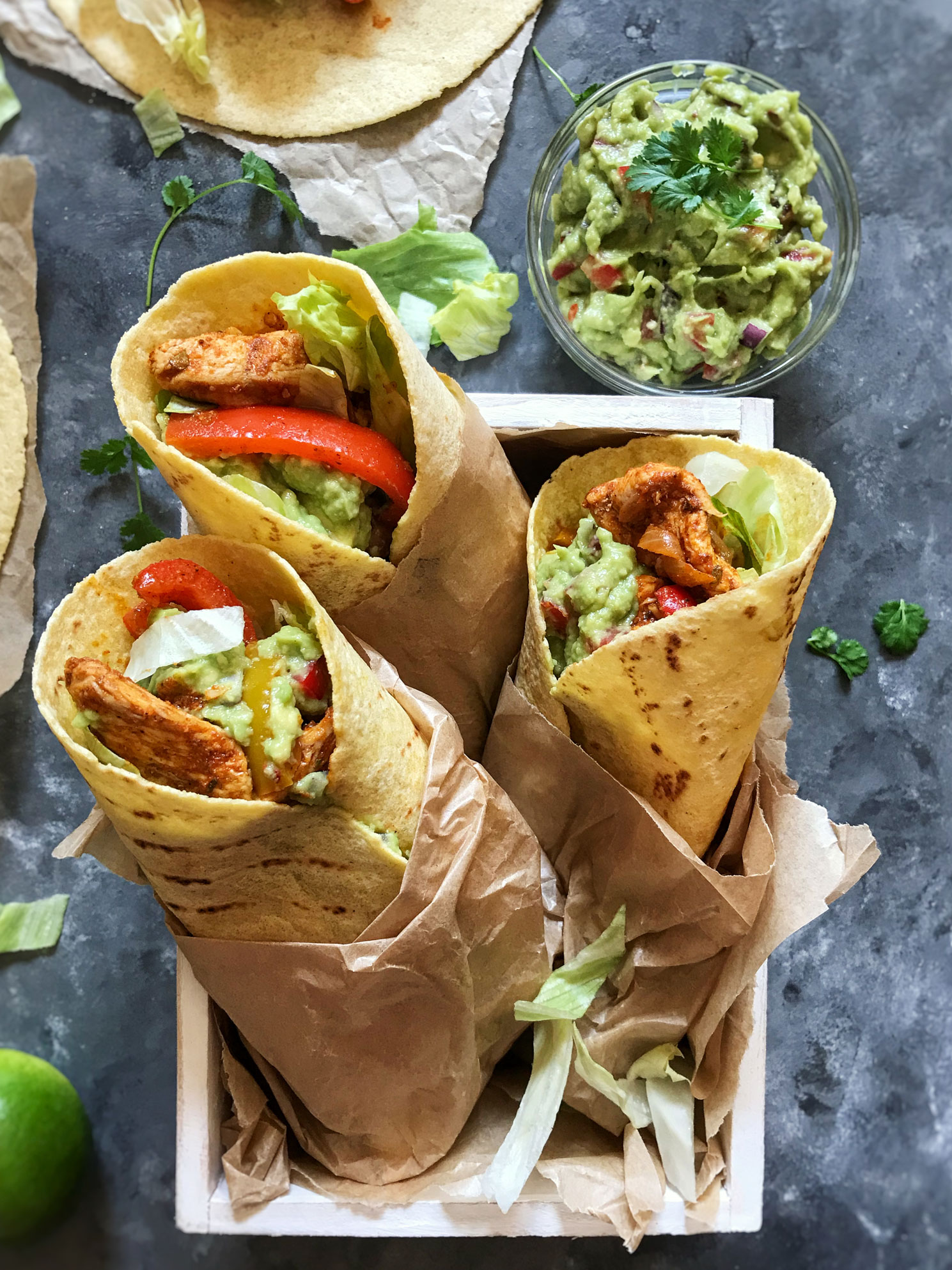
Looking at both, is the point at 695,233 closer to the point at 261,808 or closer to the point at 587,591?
the point at 587,591

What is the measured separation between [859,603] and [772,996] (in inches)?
36.3

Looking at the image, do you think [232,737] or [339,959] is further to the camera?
[339,959]

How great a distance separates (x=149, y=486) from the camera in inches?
98.9

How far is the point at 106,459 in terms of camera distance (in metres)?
2.43

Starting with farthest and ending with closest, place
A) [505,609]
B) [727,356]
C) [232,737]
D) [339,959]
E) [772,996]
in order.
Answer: [772,996] → [727,356] → [505,609] → [339,959] → [232,737]

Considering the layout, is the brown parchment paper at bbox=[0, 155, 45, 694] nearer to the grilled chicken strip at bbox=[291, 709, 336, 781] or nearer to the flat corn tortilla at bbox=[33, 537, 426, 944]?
the flat corn tortilla at bbox=[33, 537, 426, 944]

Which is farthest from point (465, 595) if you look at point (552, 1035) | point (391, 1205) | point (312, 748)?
point (391, 1205)

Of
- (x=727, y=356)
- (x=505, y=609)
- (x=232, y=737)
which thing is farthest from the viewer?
(x=727, y=356)

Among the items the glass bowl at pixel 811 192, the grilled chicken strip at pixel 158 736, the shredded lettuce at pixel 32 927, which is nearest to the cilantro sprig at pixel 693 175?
the glass bowl at pixel 811 192

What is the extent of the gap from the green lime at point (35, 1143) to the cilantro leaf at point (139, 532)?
3.76 feet

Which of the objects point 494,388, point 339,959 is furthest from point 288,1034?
point 494,388

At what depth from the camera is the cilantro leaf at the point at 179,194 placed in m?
2.47

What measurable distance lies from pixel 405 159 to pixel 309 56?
1.09ft

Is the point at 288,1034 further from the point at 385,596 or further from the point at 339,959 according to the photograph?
the point at 385,596
